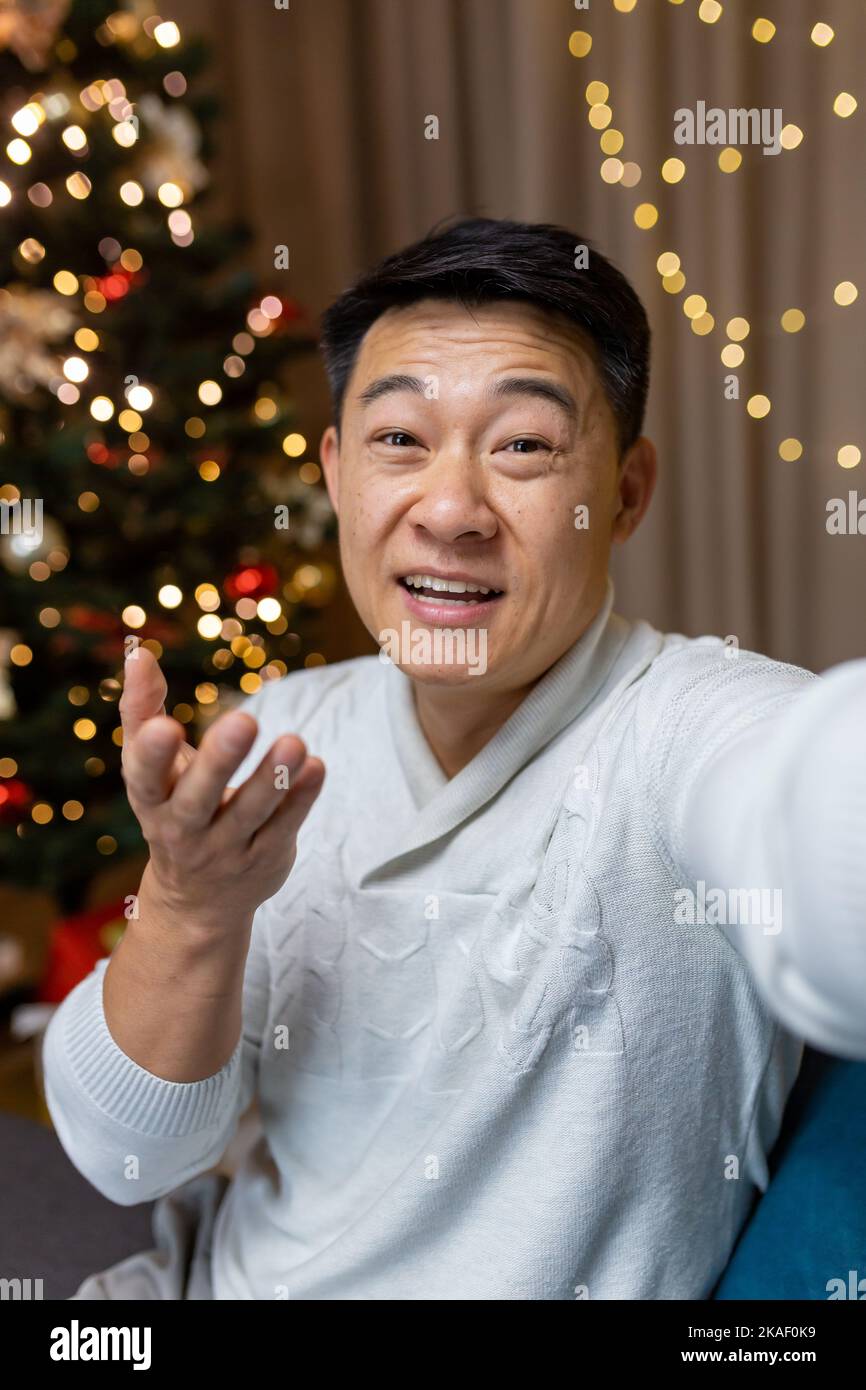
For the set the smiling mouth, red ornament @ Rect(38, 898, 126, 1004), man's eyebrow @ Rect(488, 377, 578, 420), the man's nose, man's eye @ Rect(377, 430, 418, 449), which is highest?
man's eyebrow @ Rect(488, 377, 578, 420)

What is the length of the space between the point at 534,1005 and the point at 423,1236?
0.81 feet

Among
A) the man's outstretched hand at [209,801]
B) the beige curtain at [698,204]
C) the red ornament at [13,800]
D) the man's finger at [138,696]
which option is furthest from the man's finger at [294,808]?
the beige curtain at [698,204]

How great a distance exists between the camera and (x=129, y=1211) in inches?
48.8

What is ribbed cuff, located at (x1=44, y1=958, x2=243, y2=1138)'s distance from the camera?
97 centimetres

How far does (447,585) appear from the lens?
3.12 feet

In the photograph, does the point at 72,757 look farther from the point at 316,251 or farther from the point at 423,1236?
the point at 316,251

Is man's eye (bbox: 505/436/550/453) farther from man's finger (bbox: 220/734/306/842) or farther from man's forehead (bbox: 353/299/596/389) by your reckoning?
man's finger (bbox: 220/734/306/842)

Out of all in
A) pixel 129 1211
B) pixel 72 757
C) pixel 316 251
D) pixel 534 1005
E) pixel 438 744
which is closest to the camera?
pixel 534 1005

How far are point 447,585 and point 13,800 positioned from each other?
158cm

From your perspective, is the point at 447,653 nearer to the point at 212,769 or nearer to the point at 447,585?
the point at 447,585

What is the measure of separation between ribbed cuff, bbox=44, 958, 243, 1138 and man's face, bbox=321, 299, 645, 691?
1.38ft

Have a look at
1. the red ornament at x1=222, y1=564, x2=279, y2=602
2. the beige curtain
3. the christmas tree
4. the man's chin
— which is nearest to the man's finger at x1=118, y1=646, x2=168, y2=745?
the man's chin

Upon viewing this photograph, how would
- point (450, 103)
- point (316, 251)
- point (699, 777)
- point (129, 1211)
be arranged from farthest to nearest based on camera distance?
point (316, 251) → point (450, 103) → point (129, 1211) → point (699, 777)
